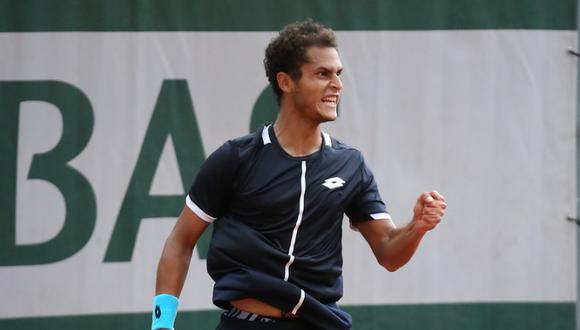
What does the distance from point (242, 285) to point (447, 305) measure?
2741 millimetres

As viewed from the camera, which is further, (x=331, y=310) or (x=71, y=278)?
(x=71, y=278)

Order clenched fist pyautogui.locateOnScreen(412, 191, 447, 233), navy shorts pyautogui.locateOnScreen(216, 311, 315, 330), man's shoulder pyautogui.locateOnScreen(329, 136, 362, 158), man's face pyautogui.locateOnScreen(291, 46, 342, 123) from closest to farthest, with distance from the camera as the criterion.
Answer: clenched fist pyautogui.locateOnScreen(412, 191, 447, 233)
navy shorts pyautogui.locateOnScreen(216, 311, 315, 330)
man's face pyautogui.locateOnScreen(291, 46, 342, 123)
man's shoulder pyautogui.locateOnScreen(329, 136, 362, 158)

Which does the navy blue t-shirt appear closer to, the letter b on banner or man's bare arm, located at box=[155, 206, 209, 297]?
man's bare arm, located at box=[155, 206, 209, 297]

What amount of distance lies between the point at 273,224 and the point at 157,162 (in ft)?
7.84

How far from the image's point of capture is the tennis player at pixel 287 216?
3.83 metres

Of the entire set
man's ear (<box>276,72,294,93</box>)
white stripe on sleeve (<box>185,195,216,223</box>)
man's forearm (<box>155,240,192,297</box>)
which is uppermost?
man's ear (<box>276,72,294,93</box>)

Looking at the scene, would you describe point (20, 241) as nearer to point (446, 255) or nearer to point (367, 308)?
point (367, 308)

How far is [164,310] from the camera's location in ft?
12.9

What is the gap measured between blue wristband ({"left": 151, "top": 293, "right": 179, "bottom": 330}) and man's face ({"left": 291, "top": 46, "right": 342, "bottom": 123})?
0.82 m

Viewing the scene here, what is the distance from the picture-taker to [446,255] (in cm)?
631

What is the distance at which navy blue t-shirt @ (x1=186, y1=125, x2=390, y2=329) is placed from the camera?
3.82 metres

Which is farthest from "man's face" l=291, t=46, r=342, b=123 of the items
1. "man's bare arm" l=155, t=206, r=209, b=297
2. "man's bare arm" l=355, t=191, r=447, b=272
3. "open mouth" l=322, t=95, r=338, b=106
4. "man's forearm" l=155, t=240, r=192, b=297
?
"man's forearm" l=155, t=240, r=192, b=297

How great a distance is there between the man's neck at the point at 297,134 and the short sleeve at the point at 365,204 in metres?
0.22

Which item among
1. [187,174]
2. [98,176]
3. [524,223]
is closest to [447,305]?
[524,223]
